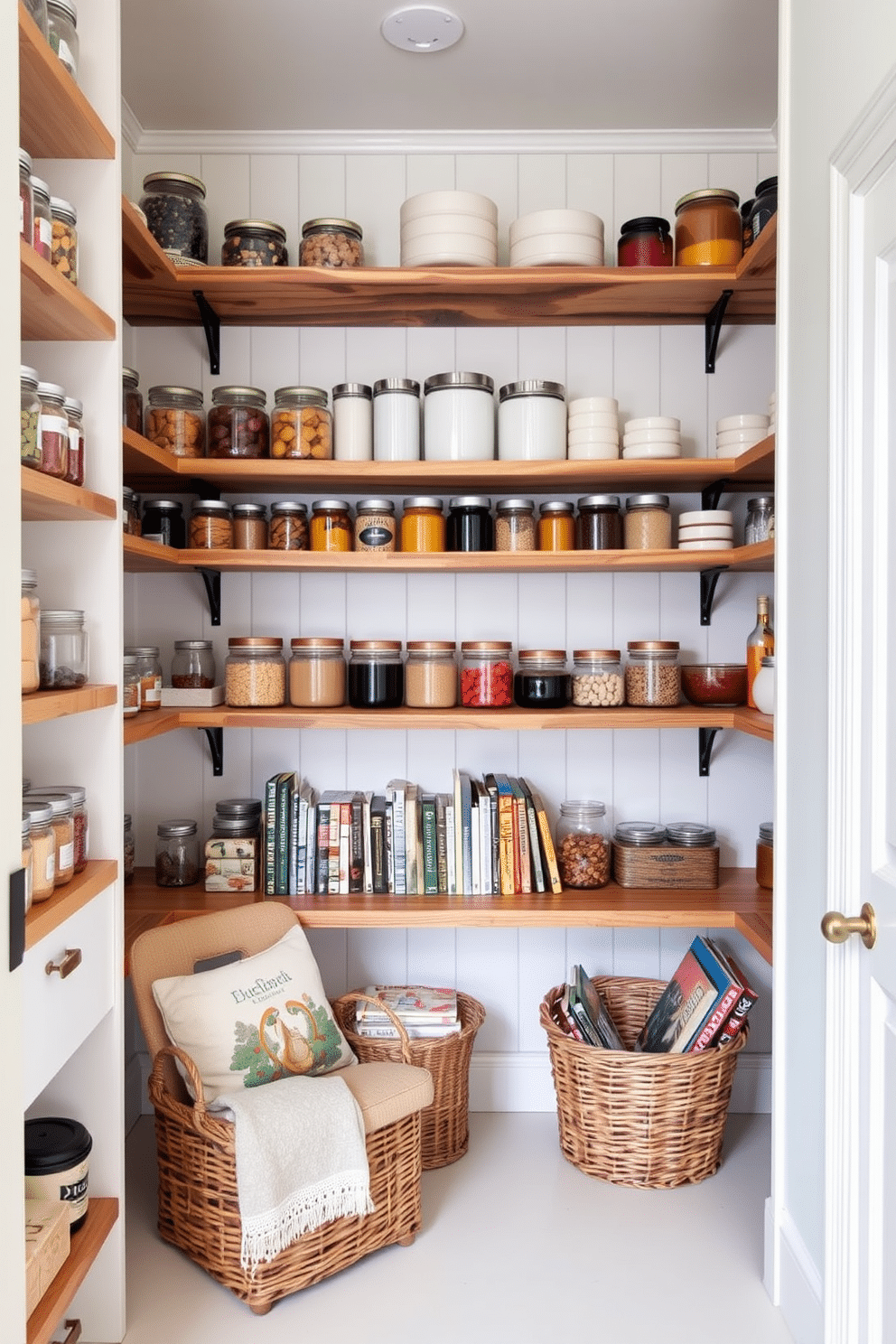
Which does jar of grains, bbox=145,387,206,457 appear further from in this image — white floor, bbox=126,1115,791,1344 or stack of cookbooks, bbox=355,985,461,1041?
white floor, bbox=126,1115,791,1344

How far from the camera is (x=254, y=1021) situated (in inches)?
85.3

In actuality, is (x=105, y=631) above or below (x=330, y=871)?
above

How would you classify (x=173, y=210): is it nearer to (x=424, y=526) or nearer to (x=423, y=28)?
(x=423, y=28)

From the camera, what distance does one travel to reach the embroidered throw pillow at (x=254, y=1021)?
2.11 metres

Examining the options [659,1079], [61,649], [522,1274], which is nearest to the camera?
[61,649]

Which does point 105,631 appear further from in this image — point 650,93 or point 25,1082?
point 650,93

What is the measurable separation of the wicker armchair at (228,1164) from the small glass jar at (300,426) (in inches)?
43.8

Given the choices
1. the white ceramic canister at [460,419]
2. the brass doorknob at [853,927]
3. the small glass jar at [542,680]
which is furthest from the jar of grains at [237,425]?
the brass doorknob at [853,927]

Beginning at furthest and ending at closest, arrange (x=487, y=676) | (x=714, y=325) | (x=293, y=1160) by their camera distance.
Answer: (x=714, y=325), (x=487, y=676), (x=293, y=1160)

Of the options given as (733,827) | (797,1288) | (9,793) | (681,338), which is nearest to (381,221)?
(681,338)

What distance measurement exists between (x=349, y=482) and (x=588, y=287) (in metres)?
0.73

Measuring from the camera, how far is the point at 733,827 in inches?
112

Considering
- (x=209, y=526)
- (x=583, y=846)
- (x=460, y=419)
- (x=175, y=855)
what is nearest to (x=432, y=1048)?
(x=583, y=846)

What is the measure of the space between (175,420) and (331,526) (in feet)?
1.43
